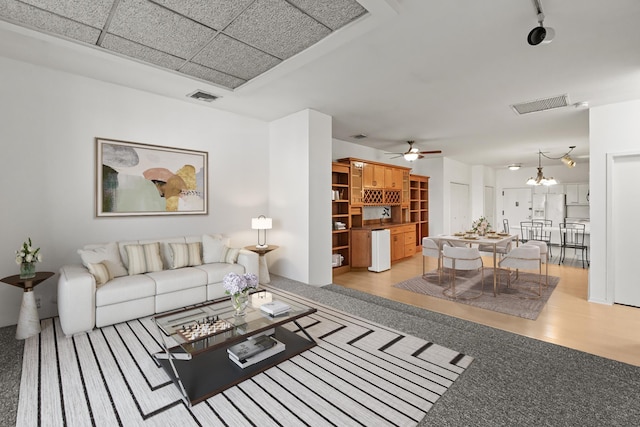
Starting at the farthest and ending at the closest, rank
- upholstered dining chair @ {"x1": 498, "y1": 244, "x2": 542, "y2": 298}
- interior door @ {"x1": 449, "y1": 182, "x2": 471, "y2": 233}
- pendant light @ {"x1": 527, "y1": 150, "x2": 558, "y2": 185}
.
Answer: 1. interior door @ {"x1": 449, "y1": 182, "x2": 471, "y2": 233}
2. pendant light @ {"x1": 527, "y1": 150, "x2": 558, "y2": 185}
3. upholstered dining chair @ {"x1": 498, "y1": 244, "x2": 542, "y2": 298}

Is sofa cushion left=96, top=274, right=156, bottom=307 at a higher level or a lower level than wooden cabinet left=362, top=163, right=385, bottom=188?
lower

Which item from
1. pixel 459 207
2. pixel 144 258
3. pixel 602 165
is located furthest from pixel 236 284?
pixel 459 207

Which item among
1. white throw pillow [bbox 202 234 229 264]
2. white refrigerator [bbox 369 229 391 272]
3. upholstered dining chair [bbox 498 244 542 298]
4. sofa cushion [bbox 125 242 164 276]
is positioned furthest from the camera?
Answer: white refrigerator [bbox 369 229 391 272]

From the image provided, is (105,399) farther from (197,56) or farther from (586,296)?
(586,296)

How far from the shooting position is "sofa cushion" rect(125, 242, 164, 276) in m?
3.59

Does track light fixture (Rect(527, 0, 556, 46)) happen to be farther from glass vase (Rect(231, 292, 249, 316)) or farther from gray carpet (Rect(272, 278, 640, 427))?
glass vase (Rect(231, 292, 249, 316))

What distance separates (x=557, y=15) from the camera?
2.35 metres

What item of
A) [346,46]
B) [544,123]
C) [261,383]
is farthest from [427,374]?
[544,123]

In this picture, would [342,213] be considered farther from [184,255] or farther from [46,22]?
[46,22]

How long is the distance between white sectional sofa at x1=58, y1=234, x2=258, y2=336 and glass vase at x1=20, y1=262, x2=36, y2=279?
23cm

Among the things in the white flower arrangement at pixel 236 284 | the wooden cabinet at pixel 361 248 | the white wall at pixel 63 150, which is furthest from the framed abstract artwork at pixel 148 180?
the wooden cabinet at pixel 361 248

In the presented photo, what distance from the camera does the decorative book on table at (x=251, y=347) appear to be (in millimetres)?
2430

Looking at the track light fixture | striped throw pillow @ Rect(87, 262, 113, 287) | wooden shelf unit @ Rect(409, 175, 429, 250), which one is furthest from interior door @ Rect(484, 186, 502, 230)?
striped throw pillow @ Rect(87, 262, 113, 287)

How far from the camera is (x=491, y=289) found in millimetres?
4953
